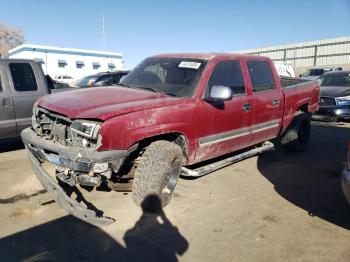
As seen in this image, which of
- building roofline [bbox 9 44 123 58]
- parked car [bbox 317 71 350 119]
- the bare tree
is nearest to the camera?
parked car [bbox 317 71 350 119]

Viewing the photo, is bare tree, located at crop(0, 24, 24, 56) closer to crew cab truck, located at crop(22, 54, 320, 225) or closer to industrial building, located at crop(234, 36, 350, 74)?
industrial building, located at crop(234, 36, 350, 74)

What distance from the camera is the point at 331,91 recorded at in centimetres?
1147

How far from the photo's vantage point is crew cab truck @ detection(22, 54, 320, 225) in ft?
11.9

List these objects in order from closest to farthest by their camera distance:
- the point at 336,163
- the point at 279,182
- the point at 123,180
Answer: the point at 123,180 < the point at 279,182 < the point at 336,163

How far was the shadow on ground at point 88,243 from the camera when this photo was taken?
10.5ft

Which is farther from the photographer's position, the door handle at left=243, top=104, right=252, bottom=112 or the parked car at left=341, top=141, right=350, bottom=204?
the door handle at left=243, top=104, right=252, bottom=112

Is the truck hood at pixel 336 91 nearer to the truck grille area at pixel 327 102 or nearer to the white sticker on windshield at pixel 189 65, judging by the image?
the truck grille area at pixel 327 102

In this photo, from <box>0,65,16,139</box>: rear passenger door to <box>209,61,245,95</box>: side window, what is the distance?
154 inches

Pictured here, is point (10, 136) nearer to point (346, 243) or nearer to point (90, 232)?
point (90, 232)

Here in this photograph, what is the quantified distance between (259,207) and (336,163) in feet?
8.98

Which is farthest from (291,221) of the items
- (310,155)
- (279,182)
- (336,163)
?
(310,155)

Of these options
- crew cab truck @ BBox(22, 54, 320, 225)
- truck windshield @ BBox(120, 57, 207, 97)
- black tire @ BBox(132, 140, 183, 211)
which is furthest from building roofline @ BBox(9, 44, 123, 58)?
black tire @ BBox(132, 140, 183, 211)

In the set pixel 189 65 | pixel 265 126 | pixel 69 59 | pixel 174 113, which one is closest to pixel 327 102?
pixel 265 126

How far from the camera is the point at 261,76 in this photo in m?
5.82
